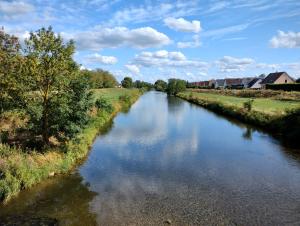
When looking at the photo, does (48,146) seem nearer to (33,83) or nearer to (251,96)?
(33,83)

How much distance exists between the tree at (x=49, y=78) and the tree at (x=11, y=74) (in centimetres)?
61

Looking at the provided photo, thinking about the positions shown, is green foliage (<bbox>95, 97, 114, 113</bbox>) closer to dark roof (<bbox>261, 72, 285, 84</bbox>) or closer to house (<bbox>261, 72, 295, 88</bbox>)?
house (<bbox>261, 72, 295, 88</bbox>)

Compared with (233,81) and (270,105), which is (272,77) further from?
(270,105)

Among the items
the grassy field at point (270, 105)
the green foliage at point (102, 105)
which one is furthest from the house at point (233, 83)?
the green foliage at point (102, 105)

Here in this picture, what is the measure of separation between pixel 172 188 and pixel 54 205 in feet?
19.8

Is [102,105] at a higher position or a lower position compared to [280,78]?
lower

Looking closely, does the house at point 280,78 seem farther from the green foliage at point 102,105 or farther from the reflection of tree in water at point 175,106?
the green foliage at point 102,105

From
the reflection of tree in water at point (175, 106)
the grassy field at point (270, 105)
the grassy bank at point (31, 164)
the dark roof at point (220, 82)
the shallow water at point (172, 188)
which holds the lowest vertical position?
the shallow water at point (172, 188)

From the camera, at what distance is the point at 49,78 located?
20531 millimetres

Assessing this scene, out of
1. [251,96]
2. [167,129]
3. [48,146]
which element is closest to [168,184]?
[48,146]

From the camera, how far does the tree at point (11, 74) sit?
60.4ft

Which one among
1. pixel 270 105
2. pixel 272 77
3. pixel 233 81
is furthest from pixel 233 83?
pixel 270 105

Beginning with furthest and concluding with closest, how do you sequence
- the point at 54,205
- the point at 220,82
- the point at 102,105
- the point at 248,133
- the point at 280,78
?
1. the point at 220,82
2. the point at 280,78
3. the point at 102,105
4. the point at 248,133
5. the point at 54,205

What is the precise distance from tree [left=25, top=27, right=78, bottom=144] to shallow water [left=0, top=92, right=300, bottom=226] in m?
3.61
